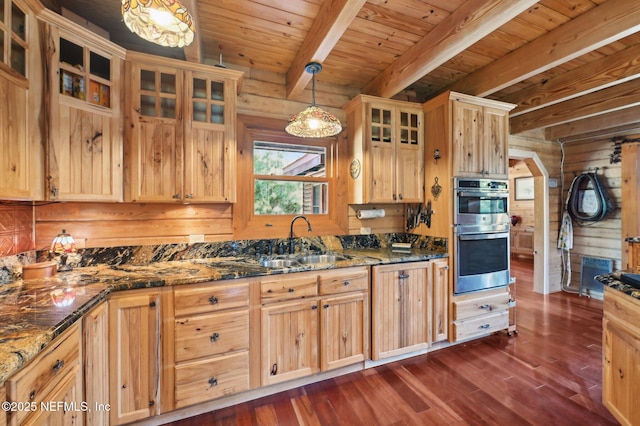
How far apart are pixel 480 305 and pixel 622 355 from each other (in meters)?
1.22

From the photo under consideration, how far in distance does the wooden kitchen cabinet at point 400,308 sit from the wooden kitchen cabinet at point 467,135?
39.6 inches

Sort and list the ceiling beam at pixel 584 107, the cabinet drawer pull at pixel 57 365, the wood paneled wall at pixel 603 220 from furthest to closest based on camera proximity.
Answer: the wood paneled wall at pixel 603 220 → the ceiling beam at pixel 584 107 → the cabinet drawer pull at pixel 57 365

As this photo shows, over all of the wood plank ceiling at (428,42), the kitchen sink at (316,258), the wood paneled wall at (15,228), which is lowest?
the kitchen sink at (316,258)

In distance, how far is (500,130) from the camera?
9.29ft

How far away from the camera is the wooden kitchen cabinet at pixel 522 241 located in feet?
22.2

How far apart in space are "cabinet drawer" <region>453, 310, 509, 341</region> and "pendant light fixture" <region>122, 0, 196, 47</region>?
3.00m

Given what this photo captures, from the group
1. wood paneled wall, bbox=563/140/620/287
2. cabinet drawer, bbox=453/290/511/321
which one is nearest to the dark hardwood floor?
cabinet drawer, bbox=453/290/511/321

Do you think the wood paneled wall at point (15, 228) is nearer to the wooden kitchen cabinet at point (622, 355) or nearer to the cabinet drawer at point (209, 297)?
the cabinet drawer at point (209, 297)

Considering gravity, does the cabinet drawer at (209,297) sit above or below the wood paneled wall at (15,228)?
below

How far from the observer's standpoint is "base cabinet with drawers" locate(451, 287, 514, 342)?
2.60 metres

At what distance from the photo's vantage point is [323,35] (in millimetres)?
1865

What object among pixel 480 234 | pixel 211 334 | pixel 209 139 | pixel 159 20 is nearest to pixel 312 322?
pixel 211 334

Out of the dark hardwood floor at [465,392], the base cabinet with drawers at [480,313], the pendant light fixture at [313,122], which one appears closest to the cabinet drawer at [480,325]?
the base cabinet with drawers at [480,313]

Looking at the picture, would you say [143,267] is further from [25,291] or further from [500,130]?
[500,130]
